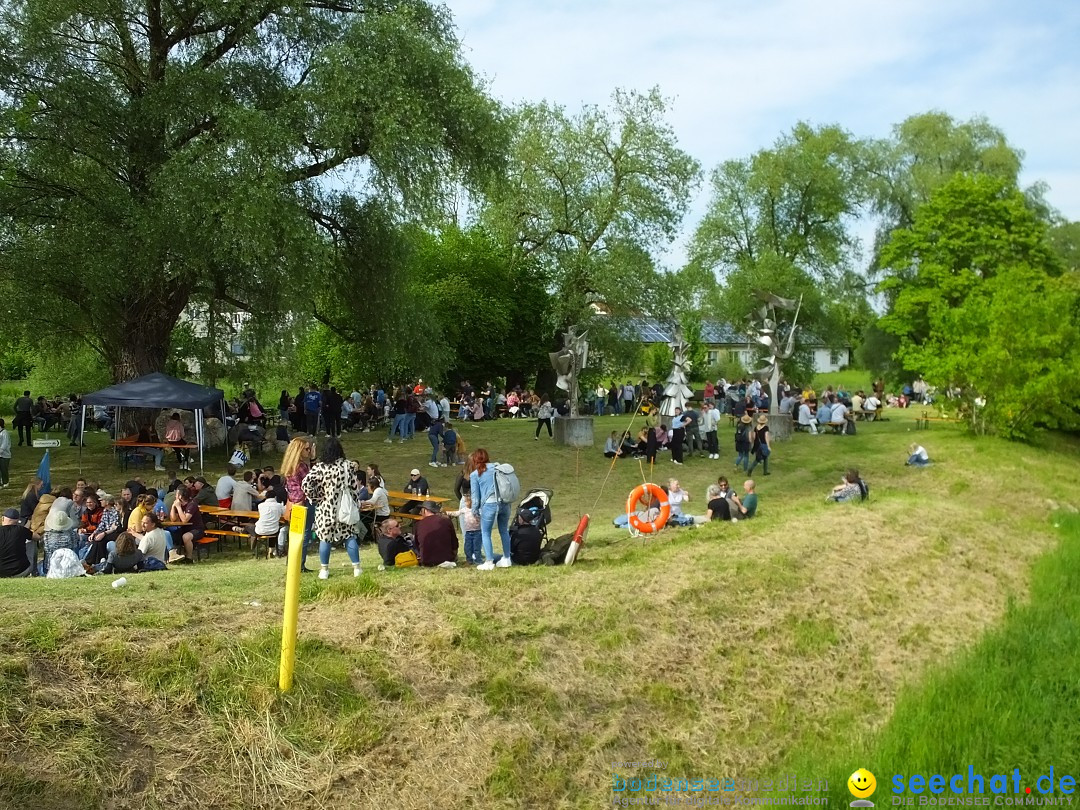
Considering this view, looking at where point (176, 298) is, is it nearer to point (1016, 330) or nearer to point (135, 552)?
point (135, 552)

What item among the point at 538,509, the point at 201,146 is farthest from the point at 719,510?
the point at 201,146

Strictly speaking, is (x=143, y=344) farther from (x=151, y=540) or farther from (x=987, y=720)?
(x=987, y=720)

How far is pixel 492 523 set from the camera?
11969 millimetres

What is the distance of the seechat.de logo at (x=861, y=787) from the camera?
25.7 feet

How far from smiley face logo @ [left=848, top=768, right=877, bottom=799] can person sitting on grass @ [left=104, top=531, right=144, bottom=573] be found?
8602 millimetres

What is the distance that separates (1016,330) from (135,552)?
2619cm

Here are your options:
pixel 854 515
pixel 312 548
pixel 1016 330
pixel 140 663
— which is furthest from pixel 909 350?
pixel 140 663

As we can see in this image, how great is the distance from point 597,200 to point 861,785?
116ft

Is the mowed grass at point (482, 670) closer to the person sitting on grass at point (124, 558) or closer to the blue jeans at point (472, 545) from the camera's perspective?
the person sitting on grass at point (124, 558)

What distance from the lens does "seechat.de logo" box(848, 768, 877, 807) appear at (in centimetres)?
785

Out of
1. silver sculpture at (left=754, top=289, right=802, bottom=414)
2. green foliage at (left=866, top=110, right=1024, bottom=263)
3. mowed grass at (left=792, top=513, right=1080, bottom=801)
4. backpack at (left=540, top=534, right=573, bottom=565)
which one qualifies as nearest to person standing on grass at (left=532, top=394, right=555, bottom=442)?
silver sculpture at (left=754, top=289, right=802, bottom=414)

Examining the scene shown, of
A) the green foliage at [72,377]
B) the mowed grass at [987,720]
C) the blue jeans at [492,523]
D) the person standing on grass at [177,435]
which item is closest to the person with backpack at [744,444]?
the mowed grass at [987,720]

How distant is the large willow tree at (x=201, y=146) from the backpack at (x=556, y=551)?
34.3 feet

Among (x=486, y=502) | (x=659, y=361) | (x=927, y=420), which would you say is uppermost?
(x=659, y=361)
